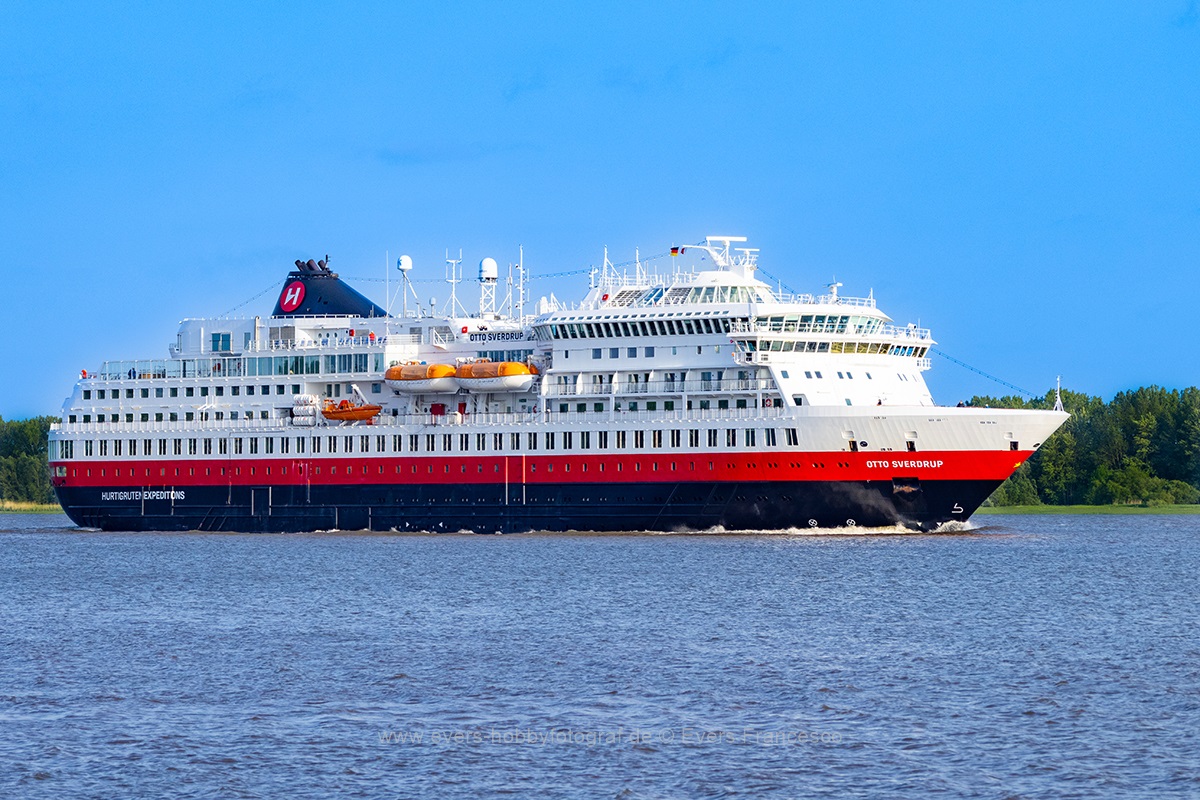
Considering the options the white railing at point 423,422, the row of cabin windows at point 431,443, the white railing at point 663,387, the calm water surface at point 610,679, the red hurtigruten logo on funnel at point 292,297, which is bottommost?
the calm water surface at point 610,679

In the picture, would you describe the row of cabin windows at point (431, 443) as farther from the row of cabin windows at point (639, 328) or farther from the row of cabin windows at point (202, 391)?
the row of cabin windows at point (639, 328)

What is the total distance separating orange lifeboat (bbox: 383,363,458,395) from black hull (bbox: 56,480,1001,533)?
4.15 meters

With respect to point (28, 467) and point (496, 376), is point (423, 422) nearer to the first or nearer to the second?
point (496, 376)

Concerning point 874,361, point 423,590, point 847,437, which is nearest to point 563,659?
point 423,590

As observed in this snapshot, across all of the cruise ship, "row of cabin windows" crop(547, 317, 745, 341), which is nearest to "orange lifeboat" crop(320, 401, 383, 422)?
the cruise ship

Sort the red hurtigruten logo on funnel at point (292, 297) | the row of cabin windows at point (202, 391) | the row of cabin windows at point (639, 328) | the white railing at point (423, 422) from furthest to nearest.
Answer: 1. the red hurtigruten logo on funnel at point (292, 297)
2. the row of cabin windows at point (202, 391)
3. the row of cabin windows at point (639, 328)
4. the white railing at point (423, 422)

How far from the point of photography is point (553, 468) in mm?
67312

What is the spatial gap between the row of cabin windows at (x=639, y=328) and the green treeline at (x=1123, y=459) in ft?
174

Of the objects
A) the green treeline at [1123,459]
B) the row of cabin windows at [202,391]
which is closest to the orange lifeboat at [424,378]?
the row of cabin windows at [202,391]

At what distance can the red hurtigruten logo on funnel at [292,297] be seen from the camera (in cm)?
7925

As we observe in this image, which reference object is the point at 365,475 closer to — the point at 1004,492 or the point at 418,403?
the point at 418,403

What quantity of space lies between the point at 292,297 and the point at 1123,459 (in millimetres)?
60899

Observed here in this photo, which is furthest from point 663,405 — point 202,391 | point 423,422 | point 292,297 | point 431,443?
point 202,391

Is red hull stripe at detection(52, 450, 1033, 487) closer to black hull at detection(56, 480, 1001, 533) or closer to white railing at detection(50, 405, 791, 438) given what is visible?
black hull at detection(56, 480, 1001, 533)
